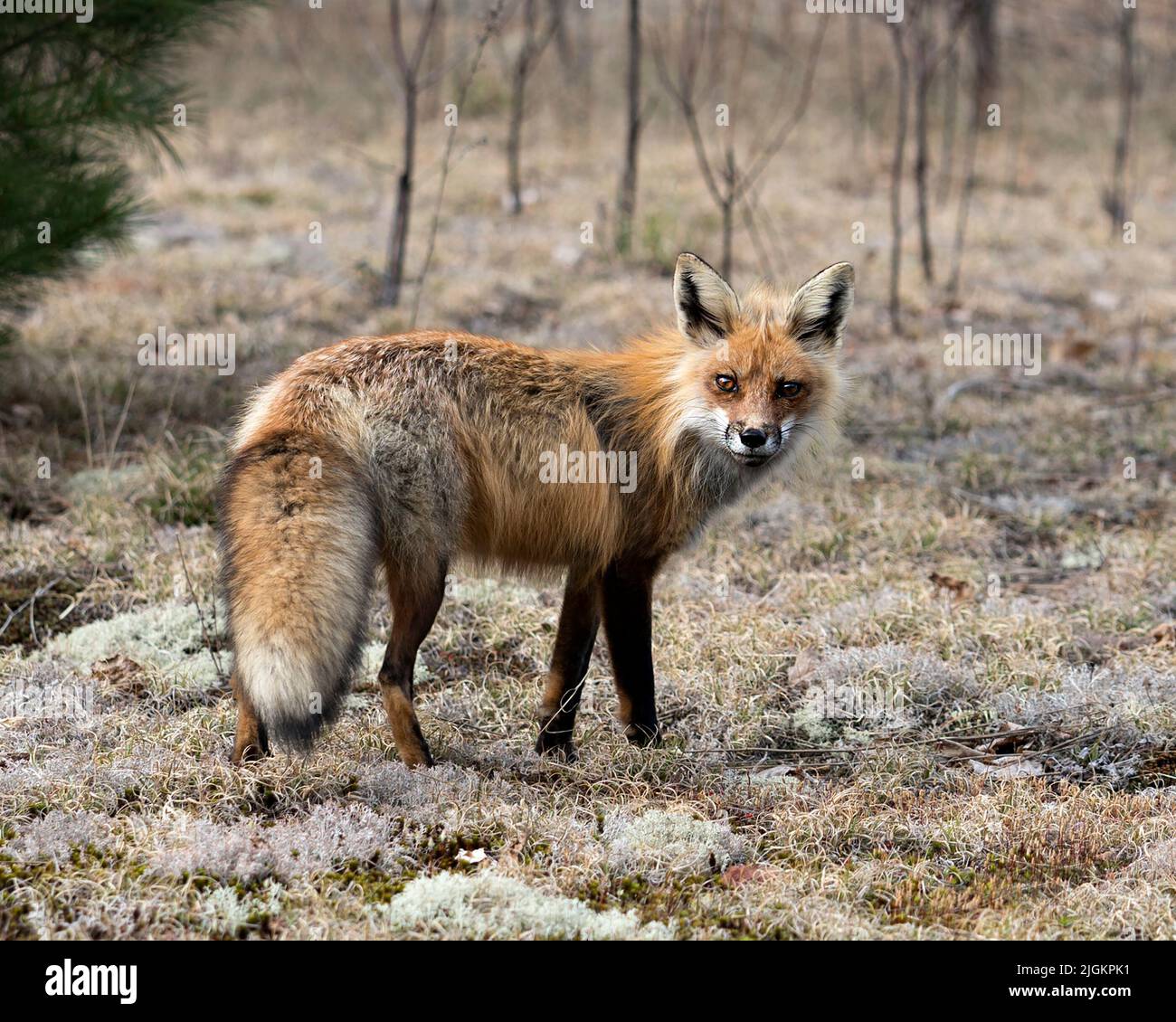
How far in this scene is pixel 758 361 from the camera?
183 inches

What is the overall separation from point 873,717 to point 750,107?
19598 millimetres

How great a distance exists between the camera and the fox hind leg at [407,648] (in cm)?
423

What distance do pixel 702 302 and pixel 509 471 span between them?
1.13m

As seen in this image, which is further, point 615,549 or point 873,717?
point 873,717

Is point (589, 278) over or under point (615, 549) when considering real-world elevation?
over

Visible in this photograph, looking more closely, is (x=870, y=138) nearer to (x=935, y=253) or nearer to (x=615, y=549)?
(x=935, y=253)

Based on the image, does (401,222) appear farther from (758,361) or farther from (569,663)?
(569,663)

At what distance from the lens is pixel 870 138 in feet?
72.1

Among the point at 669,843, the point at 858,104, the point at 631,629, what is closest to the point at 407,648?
the point at 631,629

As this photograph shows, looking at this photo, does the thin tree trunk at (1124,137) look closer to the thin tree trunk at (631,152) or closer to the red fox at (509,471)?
the thin tree trunk at (631,152)

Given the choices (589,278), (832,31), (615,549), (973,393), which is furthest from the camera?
(832,31)

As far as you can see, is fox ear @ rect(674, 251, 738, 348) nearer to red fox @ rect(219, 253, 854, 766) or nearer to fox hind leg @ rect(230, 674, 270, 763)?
red fox @ rect(219, 253, 854, 766)

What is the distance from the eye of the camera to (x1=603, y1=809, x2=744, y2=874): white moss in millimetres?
3775
